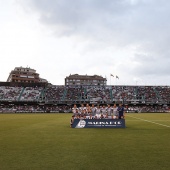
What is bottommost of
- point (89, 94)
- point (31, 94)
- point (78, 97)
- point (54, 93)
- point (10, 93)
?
point (78, 97)

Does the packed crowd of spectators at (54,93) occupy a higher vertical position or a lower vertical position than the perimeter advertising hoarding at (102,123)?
higher

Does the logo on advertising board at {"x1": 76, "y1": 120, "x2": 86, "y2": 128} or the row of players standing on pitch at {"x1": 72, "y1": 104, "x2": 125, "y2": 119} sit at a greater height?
the row of players standing on pitch at {"x1": 72, "y1": 104, "x2": 125, "y2": 119}

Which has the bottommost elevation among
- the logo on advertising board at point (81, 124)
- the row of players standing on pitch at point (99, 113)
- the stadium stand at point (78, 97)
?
the logo on advertising board at point (81, 124)

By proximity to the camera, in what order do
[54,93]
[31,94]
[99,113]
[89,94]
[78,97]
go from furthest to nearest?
1. [89,94]
2. [54,93]
3. [31,94]
4. [78,97]
5. [99,113]

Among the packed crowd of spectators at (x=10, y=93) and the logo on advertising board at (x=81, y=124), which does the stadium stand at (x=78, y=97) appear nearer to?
the packed crowd of spectators at (x=10, y=93)

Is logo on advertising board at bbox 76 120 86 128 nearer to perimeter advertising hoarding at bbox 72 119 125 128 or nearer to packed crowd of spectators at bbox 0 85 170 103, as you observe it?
perimeter advertising hoarding at bbox 72 119 125 128

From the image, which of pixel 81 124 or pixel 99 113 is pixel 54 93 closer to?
pixel 99 113

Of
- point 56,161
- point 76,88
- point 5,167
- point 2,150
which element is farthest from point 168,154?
point 76,88

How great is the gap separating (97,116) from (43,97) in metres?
63.3

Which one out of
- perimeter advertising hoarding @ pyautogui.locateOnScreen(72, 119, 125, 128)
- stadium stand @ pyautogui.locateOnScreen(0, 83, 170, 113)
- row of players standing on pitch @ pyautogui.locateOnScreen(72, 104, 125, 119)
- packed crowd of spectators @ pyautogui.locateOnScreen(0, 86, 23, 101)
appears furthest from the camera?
packed crowd of spectators @ pyautogui.locateOnScreen(0, 86, 23, 101)

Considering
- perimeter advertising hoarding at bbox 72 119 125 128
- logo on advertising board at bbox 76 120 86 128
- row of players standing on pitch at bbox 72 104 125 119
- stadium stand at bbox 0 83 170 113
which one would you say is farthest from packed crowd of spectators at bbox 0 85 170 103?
logo on advertising board at bbox 76 120 86 128

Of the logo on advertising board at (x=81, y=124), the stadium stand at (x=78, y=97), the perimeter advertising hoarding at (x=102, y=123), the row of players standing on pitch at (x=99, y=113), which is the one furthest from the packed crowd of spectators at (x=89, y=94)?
the logo on advertising board at (x=81, y=124)

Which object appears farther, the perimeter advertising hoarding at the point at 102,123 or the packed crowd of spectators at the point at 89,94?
the packed crowd of spectators at the point at 89,94

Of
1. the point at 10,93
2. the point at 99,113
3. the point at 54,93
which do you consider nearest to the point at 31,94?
the point at 10,93
